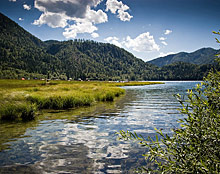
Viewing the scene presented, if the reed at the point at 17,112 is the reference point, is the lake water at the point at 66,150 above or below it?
below

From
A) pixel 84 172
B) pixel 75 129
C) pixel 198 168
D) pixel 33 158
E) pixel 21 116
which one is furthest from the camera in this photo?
pixel 21 116

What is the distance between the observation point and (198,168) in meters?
4.23

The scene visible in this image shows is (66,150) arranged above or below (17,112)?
below

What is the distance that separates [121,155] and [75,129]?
6.58 m

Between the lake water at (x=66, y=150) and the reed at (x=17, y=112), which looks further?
the reed at (x=17, y=112)

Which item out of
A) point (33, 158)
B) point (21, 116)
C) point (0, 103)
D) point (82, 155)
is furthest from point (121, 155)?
point (0, 103)

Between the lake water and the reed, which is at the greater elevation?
the reed

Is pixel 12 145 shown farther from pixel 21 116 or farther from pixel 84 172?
pixel 21 116

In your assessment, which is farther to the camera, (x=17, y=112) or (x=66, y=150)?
(x=17, y=112)

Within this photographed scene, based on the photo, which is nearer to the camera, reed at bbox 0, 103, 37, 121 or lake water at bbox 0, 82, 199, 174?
lake water at bbox 0, 82, 199, 174

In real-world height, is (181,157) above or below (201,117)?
below

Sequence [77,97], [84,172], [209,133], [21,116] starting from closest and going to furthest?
[209,133] < [84,172] < [21,116] < [77,97]

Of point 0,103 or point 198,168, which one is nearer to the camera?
point 198,168

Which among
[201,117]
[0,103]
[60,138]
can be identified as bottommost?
[60,138]
